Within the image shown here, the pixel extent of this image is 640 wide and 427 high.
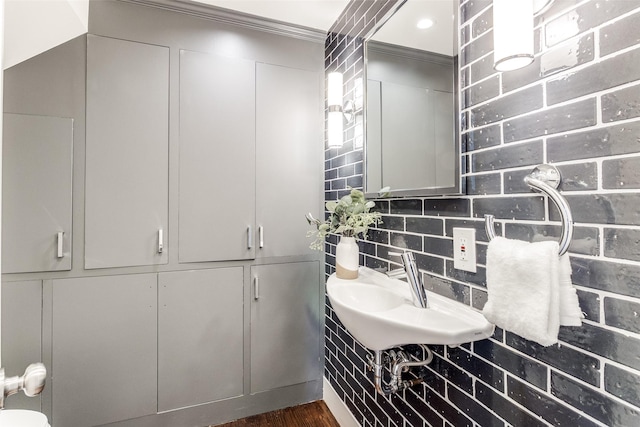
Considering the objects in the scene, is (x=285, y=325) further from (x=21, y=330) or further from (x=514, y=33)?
(x=514, y=33)

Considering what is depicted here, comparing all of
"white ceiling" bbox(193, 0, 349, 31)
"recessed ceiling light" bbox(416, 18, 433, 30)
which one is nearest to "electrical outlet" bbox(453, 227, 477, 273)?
"recessed ceiling light" bbox(416, 18, 433, 30)

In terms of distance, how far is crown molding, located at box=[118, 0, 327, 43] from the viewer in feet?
6.11

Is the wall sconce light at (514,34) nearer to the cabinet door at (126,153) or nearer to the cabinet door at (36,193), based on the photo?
the cabinet door at (126,153)

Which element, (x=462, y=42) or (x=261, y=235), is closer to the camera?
(x=462, y=42)

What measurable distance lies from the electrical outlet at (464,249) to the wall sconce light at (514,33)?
507mm

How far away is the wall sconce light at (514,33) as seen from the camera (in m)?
0.77

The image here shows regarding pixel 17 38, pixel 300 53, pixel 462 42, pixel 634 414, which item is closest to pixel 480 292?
pixel 634 414

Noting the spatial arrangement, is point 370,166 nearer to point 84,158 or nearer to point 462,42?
point 462,42

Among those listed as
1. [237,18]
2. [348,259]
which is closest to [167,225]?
[348,259]

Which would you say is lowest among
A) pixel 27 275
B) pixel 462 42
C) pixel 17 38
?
pixel 27 275

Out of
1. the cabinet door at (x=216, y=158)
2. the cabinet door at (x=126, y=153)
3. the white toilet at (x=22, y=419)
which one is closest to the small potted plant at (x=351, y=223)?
the cabinet door at (x=216, y=158)

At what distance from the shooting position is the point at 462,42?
3.59ft

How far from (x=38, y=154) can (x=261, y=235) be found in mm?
1224

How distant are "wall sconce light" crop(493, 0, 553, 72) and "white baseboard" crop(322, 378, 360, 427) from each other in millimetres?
1888
